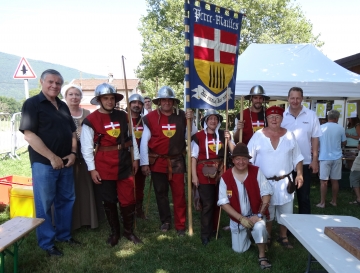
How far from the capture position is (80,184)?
13.4 ft

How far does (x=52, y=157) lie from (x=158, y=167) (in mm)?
1345

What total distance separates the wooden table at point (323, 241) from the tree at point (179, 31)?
18.7 meters

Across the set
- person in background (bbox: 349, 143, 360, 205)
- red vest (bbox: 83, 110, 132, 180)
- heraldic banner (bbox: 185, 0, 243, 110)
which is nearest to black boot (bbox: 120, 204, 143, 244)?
red vest (bbox: 83, 110, 132, 180)

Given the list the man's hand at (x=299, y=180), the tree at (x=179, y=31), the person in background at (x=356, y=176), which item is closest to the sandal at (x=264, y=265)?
the man's hand at (x=299, y=180)

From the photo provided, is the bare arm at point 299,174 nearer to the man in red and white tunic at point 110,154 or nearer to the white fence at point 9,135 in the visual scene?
the man in red and white tunic at point 110,154

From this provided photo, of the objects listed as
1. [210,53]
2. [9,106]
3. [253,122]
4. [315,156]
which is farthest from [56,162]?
[9,106]

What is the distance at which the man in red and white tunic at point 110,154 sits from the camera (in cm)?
354

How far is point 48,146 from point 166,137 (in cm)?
141

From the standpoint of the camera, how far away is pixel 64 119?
3.41 metres

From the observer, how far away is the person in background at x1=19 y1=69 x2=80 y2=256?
3.14m

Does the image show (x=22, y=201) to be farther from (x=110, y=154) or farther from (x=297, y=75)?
(x=297, y=75)

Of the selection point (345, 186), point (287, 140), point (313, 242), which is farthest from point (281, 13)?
point (313, 242)

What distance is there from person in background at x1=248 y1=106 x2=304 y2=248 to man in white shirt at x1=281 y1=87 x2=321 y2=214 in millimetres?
308

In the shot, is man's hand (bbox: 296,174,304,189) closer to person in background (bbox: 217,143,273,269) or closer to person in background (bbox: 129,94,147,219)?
person in background (bbox: 217,143,273,269)
